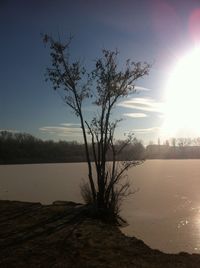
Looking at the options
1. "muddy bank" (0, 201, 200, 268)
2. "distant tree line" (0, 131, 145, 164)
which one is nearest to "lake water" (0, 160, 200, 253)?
"muddy bank" (0, 201, 200, 268)

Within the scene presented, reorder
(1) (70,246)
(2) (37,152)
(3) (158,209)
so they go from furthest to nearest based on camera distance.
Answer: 1. (2) (37,152)
2. (3) (158,209)
3. (1) (70,246)

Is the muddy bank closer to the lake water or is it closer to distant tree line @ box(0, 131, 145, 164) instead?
the lake water

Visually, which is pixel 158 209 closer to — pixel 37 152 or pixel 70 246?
pixel 70 246

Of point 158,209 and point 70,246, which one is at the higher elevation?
point 70,246

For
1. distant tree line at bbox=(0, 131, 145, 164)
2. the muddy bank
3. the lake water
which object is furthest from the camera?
distant tree line at bbox=(0, 131, 145, 164)

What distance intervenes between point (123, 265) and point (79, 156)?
2458 inches

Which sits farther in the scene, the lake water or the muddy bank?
the lake water

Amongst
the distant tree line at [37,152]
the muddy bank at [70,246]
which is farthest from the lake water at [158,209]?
the distant tree line at [37,152]

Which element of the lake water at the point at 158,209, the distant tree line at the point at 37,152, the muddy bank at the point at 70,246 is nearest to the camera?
the muddy bank at the point at 70,246

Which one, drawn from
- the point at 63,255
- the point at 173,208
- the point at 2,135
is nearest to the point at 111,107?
the point at 173,208

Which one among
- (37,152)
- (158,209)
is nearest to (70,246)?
(158,209)

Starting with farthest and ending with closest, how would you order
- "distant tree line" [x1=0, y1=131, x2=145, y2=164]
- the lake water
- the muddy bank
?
"distant tree line" [x1=0, y1=131, x2=145, y2=164]
the lake water
the muddy bank

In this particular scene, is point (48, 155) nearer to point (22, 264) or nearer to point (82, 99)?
point (82, 99)

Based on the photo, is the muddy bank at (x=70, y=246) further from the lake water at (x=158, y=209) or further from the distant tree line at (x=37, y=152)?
the distant tree line at (x=37, y=152)
